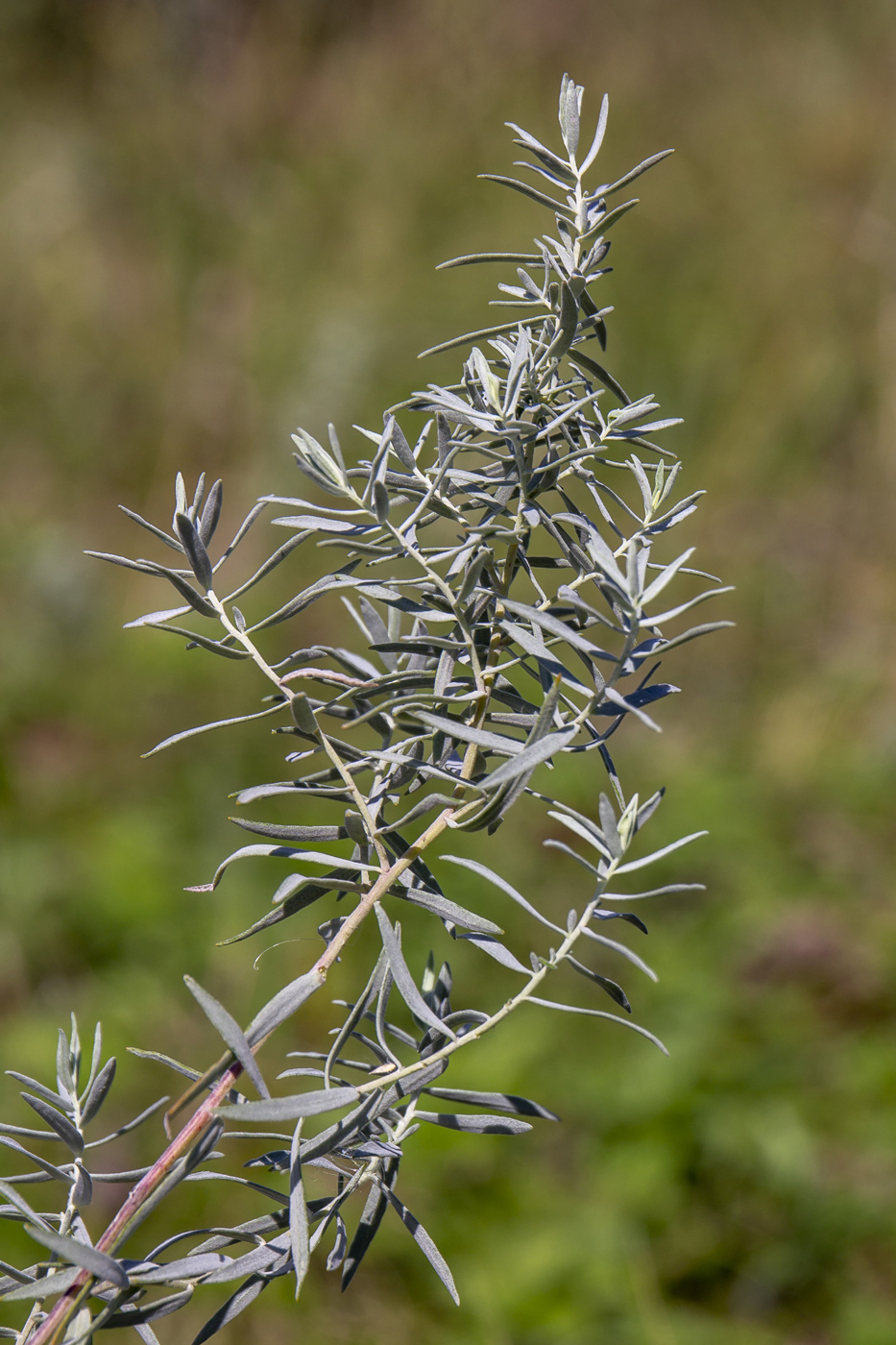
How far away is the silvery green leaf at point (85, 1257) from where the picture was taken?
189 mm

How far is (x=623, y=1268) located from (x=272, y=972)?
55 cm

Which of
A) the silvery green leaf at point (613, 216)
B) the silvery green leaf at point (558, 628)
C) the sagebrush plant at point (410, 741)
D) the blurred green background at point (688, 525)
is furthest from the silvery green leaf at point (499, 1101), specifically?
the blurred green background at point (688, 525)

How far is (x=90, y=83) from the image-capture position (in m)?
3.37

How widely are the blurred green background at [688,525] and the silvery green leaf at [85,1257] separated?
0.94 meters

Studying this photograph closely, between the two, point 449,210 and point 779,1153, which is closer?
point 779,1153

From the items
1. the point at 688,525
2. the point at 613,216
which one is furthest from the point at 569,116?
the point at 688,525

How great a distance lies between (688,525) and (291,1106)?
2.38m

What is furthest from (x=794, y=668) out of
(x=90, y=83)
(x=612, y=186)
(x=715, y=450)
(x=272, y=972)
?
(x=90, y=83)

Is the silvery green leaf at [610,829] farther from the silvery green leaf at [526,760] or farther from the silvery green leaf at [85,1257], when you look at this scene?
the silvery green leaf at [85,1257]

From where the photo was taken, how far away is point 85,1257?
19 centimetres

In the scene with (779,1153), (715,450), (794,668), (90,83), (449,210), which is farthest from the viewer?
(90,83)

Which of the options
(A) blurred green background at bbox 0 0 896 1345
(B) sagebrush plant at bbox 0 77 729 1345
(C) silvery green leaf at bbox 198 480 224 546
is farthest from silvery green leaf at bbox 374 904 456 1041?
(A) blurred green background at bbox 0 0 896 1345

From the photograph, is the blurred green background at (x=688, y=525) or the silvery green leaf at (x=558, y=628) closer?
the silvery green leaf at (x=558, y=628)

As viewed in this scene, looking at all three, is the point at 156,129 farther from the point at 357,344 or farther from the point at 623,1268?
the point at 623,1268
